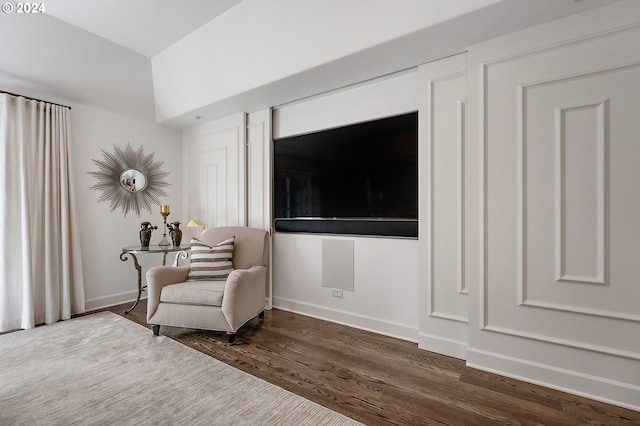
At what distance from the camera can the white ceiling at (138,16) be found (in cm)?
265

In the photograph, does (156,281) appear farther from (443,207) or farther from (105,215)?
(443,207)

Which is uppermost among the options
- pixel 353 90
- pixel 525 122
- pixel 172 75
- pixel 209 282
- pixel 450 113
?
pixel 172 75

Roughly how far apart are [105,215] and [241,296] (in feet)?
7.73

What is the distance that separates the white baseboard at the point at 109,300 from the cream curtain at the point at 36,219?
0.19 metres

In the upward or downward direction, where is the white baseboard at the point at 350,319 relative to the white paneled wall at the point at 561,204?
downward

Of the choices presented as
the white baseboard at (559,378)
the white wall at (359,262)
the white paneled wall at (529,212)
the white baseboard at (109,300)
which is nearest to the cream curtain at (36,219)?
the white baseboard at (109,300)

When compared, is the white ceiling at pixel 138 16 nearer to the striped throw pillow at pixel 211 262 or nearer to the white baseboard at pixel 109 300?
the striped throw pillow at pixel 211 262

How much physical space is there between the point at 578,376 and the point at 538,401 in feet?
1.08

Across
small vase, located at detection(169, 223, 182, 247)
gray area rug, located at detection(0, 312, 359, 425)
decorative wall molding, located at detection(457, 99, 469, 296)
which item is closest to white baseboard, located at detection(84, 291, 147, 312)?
gray area rug, located at detection(0, 312, 359, 425)

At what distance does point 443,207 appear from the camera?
7.98ft

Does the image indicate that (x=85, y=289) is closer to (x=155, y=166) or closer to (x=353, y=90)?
(x=155, y=166)

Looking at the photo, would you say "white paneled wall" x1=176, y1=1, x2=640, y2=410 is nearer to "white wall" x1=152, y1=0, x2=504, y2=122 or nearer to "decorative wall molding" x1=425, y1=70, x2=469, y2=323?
"decorative wall molding" x1=425, y1=70, x2=469, y2=323

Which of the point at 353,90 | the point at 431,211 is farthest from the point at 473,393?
the point at 353,90

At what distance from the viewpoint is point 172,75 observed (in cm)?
348
